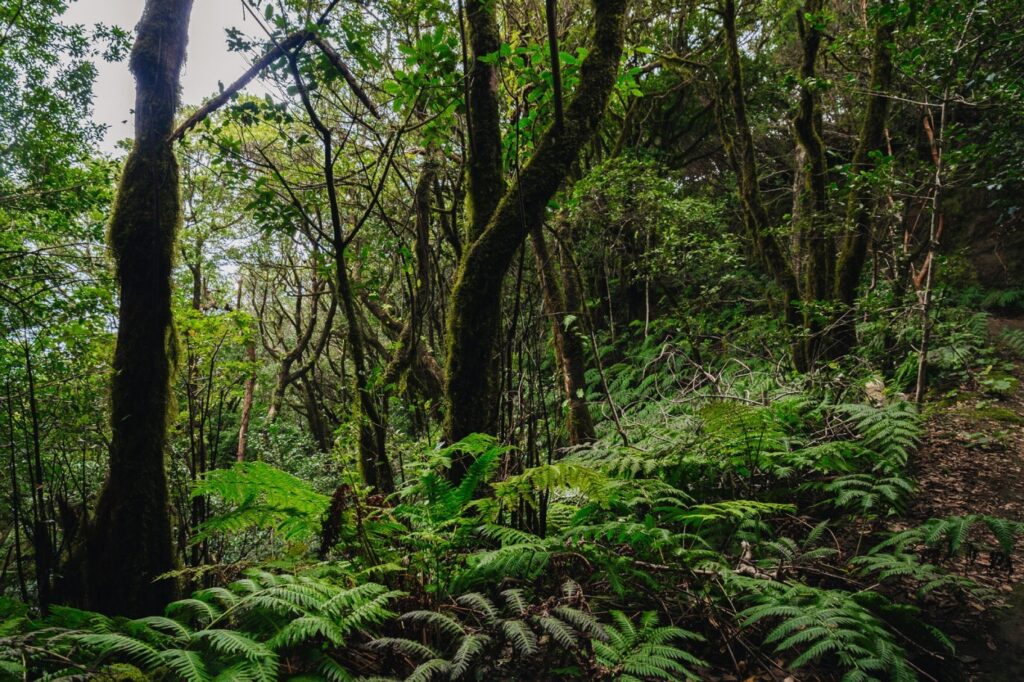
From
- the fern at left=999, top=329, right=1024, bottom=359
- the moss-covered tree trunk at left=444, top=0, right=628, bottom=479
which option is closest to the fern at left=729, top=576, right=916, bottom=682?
the moss-covered tree trunk at left=444, top=0, right=628, bottom=479

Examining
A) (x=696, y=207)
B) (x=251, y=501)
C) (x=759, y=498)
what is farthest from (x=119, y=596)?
(x=696, y=207)

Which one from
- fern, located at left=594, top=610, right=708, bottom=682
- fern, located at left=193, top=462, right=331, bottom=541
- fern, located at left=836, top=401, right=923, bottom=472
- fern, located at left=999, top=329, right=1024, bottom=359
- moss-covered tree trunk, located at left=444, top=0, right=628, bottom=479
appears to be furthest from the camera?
fern, located at left=999, top=329, right=1024, bottom=359

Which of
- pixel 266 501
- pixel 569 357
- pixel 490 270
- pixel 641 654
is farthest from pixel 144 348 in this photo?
pixel 569 357

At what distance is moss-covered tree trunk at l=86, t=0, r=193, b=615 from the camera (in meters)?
3.45

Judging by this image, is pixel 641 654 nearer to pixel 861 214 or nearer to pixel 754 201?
pixel 754 201

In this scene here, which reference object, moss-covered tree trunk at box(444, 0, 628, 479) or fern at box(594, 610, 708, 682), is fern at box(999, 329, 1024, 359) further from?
fern at box(594, 610, 708, 682)

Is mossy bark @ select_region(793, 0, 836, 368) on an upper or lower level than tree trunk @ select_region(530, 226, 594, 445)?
upper

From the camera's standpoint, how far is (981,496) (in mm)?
3871

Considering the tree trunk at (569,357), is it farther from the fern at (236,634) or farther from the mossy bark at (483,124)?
the fern at (236,634)

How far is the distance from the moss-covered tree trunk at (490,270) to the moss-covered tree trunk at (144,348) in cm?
236

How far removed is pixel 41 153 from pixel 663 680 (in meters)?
10.3

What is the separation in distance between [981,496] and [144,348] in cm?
673

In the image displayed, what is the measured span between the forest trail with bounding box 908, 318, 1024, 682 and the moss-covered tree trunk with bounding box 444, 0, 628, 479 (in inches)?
108

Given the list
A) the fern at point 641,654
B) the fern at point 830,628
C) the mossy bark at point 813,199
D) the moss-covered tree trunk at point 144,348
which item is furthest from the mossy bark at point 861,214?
the moss-covered tree trunk at point 144,348
